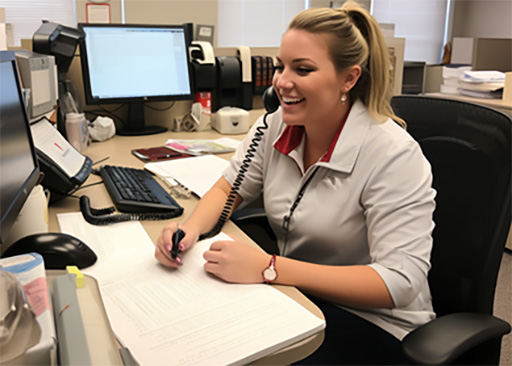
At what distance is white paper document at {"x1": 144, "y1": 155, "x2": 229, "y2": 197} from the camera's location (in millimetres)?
1492

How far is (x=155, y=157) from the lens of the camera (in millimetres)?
1794

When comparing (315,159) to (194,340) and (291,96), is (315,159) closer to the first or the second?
(291,96)

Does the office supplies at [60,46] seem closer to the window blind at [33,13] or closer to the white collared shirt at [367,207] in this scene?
the white collared shirt at [367,207]

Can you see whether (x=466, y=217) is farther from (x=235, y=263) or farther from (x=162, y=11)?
(x=162, y=11)

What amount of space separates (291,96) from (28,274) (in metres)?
0.77

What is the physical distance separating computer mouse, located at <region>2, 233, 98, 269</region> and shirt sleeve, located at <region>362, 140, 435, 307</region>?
0.58 metres

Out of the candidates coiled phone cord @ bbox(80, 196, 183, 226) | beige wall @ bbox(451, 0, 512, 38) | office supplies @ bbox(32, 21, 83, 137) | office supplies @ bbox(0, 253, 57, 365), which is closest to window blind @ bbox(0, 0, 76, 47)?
office supplies @ bbox(32, 21, 83, 137)

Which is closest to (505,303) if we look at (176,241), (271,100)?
(271,100)

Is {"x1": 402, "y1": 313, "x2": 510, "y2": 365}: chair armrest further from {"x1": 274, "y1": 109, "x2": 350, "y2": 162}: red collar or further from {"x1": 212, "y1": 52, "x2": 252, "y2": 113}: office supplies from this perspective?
{"x1": 212, "y1": 52, "x2": 252, "y2": 113}: office supplies

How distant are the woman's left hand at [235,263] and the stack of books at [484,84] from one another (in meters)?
2.22

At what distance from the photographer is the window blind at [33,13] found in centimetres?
403

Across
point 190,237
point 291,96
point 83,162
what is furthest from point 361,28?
point 83,162

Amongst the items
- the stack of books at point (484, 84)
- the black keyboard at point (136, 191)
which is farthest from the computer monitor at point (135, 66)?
the stack of books at point (484, 84)

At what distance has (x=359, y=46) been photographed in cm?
115
